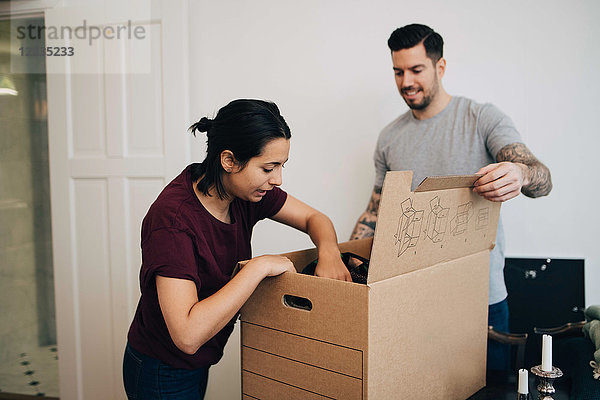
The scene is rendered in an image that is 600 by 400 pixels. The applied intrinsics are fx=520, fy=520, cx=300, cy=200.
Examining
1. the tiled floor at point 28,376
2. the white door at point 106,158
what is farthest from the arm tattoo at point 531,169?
the tiled floor at point 28,376

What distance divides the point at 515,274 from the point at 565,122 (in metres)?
0.64

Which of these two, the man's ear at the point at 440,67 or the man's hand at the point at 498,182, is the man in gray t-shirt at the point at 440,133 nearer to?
the man's ear at the point at 440,67

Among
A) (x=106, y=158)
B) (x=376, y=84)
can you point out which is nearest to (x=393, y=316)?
(x=376, y=84)

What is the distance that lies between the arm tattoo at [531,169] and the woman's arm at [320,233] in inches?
22.2

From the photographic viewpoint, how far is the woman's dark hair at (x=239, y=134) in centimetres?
114

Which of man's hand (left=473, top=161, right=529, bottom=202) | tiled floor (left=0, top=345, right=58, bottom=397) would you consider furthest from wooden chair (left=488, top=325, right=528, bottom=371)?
tiled floor (left=0, top=345, right=58, bottom=397)

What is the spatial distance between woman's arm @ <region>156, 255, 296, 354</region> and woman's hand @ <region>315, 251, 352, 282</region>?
174mm

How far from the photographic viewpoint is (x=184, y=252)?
3.41ft

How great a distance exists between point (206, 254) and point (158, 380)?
1.20ft

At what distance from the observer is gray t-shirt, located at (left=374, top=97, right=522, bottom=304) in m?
1.72

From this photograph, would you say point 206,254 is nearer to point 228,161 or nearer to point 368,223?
point 228,161

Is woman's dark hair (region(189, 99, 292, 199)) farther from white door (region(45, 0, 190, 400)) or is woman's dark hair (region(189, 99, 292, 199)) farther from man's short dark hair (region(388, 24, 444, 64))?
white door (region(45, 0, 190, 400))

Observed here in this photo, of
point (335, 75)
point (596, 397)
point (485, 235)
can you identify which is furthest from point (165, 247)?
point (335, 75)

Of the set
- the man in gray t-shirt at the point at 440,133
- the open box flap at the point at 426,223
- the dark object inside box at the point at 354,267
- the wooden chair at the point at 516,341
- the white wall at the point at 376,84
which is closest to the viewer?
the open box flap at the point at 426,223
